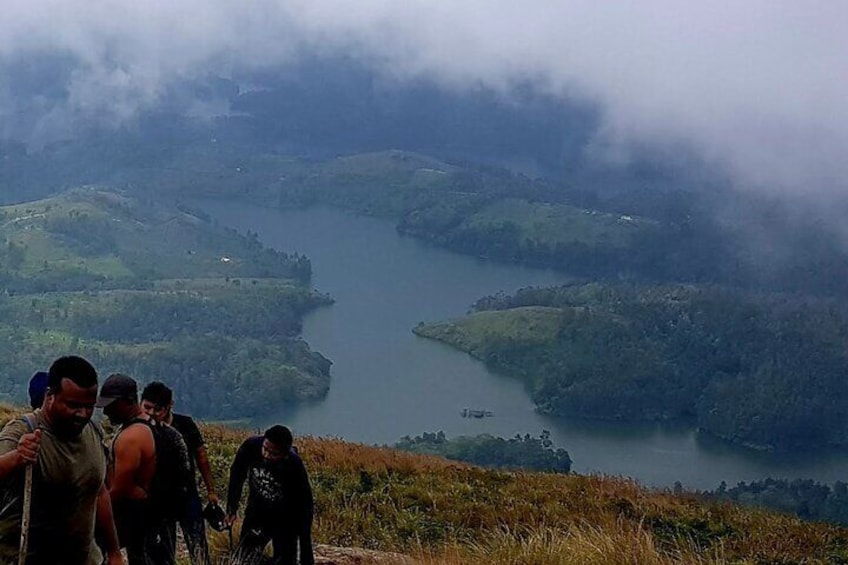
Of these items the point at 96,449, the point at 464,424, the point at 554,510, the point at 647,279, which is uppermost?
the point at 647,279

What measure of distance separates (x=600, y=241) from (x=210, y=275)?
75.4 metres

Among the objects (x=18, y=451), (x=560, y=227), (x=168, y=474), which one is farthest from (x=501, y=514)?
(x=560, y=227)

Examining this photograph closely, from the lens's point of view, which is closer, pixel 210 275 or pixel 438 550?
pixel 438 550

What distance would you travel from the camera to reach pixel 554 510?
431 inches

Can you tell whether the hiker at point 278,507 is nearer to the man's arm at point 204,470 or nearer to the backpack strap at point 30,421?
the man's arm at point 204,470

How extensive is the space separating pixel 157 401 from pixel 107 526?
5.85ft

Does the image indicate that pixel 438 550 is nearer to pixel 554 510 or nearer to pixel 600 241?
pixel 554 510

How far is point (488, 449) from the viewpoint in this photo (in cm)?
7519

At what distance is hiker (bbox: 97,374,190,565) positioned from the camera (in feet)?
19.5

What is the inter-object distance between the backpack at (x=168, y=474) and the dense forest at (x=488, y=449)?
65.3 meters

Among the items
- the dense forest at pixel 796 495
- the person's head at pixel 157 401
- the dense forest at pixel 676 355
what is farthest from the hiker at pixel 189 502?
the dense forest at pixel 676 355

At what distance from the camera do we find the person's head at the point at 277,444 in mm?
7152

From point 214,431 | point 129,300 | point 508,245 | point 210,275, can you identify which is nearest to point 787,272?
point 508,245

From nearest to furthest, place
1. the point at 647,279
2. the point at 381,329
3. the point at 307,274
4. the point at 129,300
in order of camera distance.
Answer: the point at 381,329, the point at 129,300, the point at 307,274, the point at 647,279
